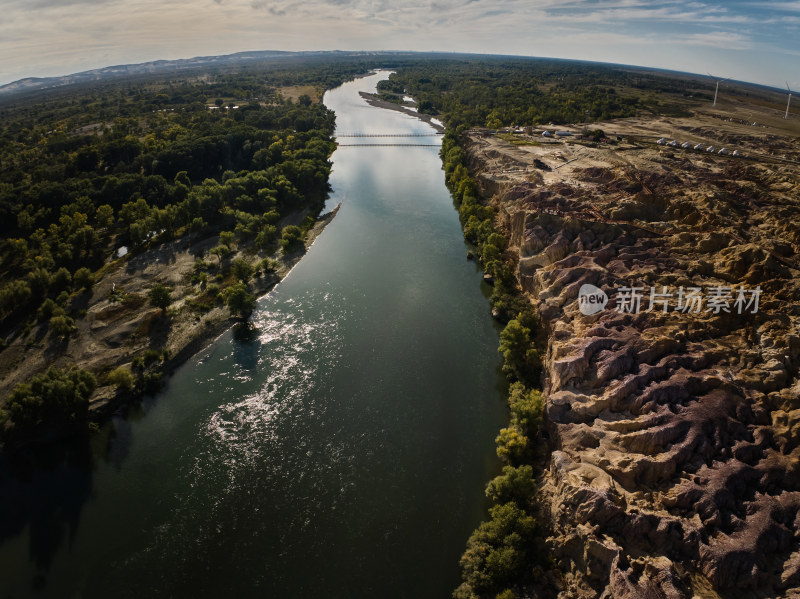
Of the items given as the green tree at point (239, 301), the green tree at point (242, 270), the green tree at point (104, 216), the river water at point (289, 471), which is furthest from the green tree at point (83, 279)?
the river water at point (289, 471)

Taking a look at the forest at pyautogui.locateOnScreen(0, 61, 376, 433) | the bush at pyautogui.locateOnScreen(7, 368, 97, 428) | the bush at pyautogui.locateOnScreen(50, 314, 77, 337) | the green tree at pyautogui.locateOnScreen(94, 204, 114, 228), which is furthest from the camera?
the green tree at pyautogui.locateOnScreen(94, 204, 114, 228)

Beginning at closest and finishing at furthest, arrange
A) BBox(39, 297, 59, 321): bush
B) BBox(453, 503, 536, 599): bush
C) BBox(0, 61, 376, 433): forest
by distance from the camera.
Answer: BBox(453, 503, 536, 599): bush < BBox(0, 61, 376, 433): forest < BBox(39, 297, 59, 321): bush

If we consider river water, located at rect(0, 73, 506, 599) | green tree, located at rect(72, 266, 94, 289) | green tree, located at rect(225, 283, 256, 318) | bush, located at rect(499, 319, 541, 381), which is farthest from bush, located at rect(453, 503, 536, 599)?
green tree, located at rect(72, 266, 94, 289)

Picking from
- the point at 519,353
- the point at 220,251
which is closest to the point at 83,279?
the point at 220,251

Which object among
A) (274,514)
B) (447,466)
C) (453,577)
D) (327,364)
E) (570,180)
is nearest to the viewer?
(453,577)

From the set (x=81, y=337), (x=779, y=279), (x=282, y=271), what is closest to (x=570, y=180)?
(x=779, y=279)

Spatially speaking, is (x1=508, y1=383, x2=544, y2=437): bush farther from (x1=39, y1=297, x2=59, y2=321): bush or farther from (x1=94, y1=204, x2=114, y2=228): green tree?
(x1=94, y1=204, x2=114, y2=228): green tree

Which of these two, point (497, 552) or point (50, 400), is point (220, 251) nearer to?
point (50, 400)

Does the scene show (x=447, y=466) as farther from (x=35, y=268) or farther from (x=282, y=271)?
(x=35, y=268)
